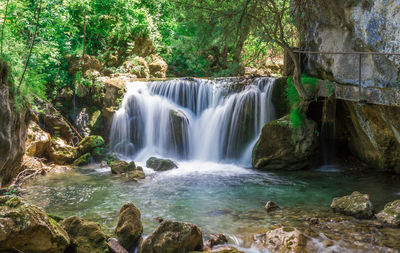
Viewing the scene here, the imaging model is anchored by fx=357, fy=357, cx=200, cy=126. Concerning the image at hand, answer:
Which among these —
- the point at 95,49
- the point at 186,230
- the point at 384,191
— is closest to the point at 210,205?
the point at 186,230

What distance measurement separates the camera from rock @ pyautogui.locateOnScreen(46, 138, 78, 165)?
11398 millimetres

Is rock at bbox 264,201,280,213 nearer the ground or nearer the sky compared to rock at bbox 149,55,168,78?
nearer the ground

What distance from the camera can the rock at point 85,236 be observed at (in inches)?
186

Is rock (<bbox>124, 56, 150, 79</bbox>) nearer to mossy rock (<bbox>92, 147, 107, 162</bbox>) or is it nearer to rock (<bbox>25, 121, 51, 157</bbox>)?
mossy rock (<bbox>92, 147, 107, 162</bbox>)

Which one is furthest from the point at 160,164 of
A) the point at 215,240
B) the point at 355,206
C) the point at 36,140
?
the point at 355,206

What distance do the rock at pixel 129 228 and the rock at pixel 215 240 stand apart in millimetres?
1076

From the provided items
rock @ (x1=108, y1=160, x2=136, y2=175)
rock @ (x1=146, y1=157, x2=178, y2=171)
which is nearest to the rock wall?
rock @ (x1=146, y1=157, x2=178, y2=171)

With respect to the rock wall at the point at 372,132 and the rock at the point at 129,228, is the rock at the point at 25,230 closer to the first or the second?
the rock at the point at 129,228

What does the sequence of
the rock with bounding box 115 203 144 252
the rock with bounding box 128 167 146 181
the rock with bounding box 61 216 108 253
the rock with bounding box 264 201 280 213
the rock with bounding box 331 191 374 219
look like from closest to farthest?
the rock with bounding box 61 216 108 253 < the rock with bounding box 115 203 144 252 < the rock with bounding box 331 191 374 219 < the rock with bounding box 264 201 280 213 < the rock with bounding box 128 167 146 181

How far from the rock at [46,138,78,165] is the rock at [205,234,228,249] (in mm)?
7370

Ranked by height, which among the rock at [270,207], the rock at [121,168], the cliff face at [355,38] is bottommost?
the rock at [270,207]

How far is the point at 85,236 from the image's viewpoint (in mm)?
4914

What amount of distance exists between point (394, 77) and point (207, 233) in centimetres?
544

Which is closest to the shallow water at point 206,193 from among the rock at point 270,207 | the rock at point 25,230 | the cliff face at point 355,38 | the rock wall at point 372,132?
the rock at point 270,207
